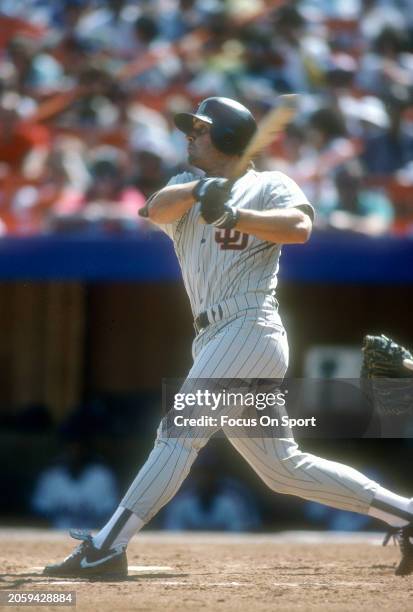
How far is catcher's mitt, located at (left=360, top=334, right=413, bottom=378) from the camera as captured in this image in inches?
165

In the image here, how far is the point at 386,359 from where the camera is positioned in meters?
4.20

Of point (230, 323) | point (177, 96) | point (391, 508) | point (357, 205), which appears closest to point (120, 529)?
point (230, 323)

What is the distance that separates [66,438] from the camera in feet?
24.3

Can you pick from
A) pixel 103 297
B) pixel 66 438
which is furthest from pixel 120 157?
pixel 66 438

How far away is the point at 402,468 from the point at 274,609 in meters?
3.74

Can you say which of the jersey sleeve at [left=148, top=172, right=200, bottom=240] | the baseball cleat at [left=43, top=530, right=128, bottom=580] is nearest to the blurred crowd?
the jersey sleeve at [left=148, top=172, right=200, bottom=240]

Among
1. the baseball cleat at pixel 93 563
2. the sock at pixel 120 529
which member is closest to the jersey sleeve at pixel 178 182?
the sock at pixel 120 529

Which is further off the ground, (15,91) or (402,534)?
(15,91)

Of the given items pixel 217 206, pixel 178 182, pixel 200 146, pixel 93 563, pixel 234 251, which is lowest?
pixel 93 563

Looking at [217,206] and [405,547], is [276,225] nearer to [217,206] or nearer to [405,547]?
[217,206]

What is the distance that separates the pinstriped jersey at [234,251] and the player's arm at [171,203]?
139 mm

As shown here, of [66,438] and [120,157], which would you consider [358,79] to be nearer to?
[120,157]

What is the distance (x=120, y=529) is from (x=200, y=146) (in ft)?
4.28

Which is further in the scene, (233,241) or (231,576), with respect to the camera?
(231,576)
